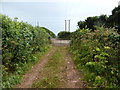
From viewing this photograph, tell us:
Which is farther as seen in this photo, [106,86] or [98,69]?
[98,69]

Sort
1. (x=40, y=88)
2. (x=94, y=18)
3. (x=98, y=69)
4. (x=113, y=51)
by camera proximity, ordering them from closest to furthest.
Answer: (x=40, y=88)
(x=98, y=69)
(x=113, y=51)
(x=94, y=18)

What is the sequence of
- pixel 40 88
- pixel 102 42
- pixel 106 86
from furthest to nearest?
pixel 102 42
pixel 40 88
pixel 106 86

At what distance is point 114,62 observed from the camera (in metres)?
4.09

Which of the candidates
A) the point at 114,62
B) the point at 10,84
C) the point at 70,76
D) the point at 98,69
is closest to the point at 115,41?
the point at 114,62

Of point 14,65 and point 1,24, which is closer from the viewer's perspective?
point 1,24

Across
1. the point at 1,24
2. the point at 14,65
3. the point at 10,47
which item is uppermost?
the point at 1,24

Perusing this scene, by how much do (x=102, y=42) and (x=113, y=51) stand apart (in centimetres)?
133

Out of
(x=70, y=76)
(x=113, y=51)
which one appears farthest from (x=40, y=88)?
(x=113, y=51)

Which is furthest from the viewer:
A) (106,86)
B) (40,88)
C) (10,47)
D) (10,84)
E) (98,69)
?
(10,47)

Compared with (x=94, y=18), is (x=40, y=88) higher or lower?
lower

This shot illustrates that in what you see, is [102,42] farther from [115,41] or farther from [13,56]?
[13,56]

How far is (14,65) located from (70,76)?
2.29m

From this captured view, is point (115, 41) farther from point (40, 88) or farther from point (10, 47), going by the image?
point (10, 47)

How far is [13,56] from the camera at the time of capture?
16.0ft
